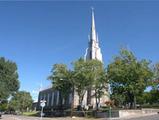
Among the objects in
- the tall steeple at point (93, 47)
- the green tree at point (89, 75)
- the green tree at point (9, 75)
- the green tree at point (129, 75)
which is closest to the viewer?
the green tree at point (129, 75)

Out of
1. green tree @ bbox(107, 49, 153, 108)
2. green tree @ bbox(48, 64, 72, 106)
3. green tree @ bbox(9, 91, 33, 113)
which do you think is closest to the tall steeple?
green tree @ bbox(9, 91, 33, 113)

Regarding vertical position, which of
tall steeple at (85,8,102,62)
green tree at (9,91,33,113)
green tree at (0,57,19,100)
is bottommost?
green tree at (9,91,33,113)

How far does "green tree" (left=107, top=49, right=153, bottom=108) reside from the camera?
53.8 m

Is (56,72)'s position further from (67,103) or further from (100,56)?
(100,56)

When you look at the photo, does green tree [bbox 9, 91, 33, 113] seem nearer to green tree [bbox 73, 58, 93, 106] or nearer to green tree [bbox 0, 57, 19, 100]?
green tree [bbox 0, 57, 19, 100]

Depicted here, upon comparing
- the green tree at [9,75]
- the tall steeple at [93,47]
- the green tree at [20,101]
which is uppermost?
the tall steeple at [93,47]

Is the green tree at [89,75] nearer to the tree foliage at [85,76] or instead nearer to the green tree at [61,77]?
the tree foliage at [85,76]

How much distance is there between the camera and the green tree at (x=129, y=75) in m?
53.8

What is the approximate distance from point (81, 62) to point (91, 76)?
15.0 ft

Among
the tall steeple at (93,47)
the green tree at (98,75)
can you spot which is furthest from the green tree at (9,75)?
the tall steeple at (93,47)

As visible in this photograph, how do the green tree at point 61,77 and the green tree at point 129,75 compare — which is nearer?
the green tree at point 129,75

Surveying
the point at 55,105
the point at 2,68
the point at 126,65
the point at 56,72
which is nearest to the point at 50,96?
the point at 55,105

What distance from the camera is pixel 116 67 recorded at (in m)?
56.6

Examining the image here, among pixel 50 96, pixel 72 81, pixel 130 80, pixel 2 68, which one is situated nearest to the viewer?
pixel 130 80
